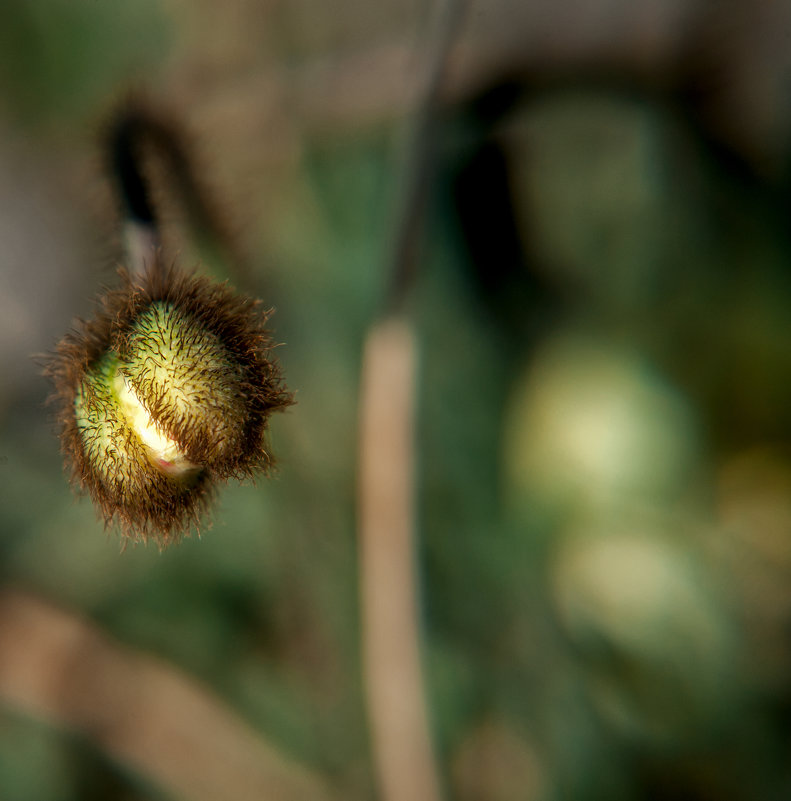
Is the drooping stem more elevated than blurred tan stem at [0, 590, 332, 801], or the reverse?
the drooping stem

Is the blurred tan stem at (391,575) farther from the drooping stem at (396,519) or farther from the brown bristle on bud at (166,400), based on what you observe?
the brown bristle on bud at (166,400)

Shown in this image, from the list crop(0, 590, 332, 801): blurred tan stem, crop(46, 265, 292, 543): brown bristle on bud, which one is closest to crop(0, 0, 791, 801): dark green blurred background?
crop(0, 590, 332, 801): blurred tan stem

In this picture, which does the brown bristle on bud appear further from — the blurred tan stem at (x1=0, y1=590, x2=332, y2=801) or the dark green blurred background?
the blurred tan stem at (x1=0, y1=590, x2=332, y2=801)

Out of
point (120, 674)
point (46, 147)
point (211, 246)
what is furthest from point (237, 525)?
point (46, 147)

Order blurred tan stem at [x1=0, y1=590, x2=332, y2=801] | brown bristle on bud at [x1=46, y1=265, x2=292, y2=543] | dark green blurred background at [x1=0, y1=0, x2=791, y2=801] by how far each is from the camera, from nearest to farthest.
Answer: brown bristle on bud at [x1=46, y1=265, x2=292, y2=543] < dark green blurred background at [x1=0, y1=0, x2=791, y2=801] < blurred tan stem at [x1=0, y1=590, x2=332, y2=801]

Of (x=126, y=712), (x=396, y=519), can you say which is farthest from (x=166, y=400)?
(x=126, y=712)
